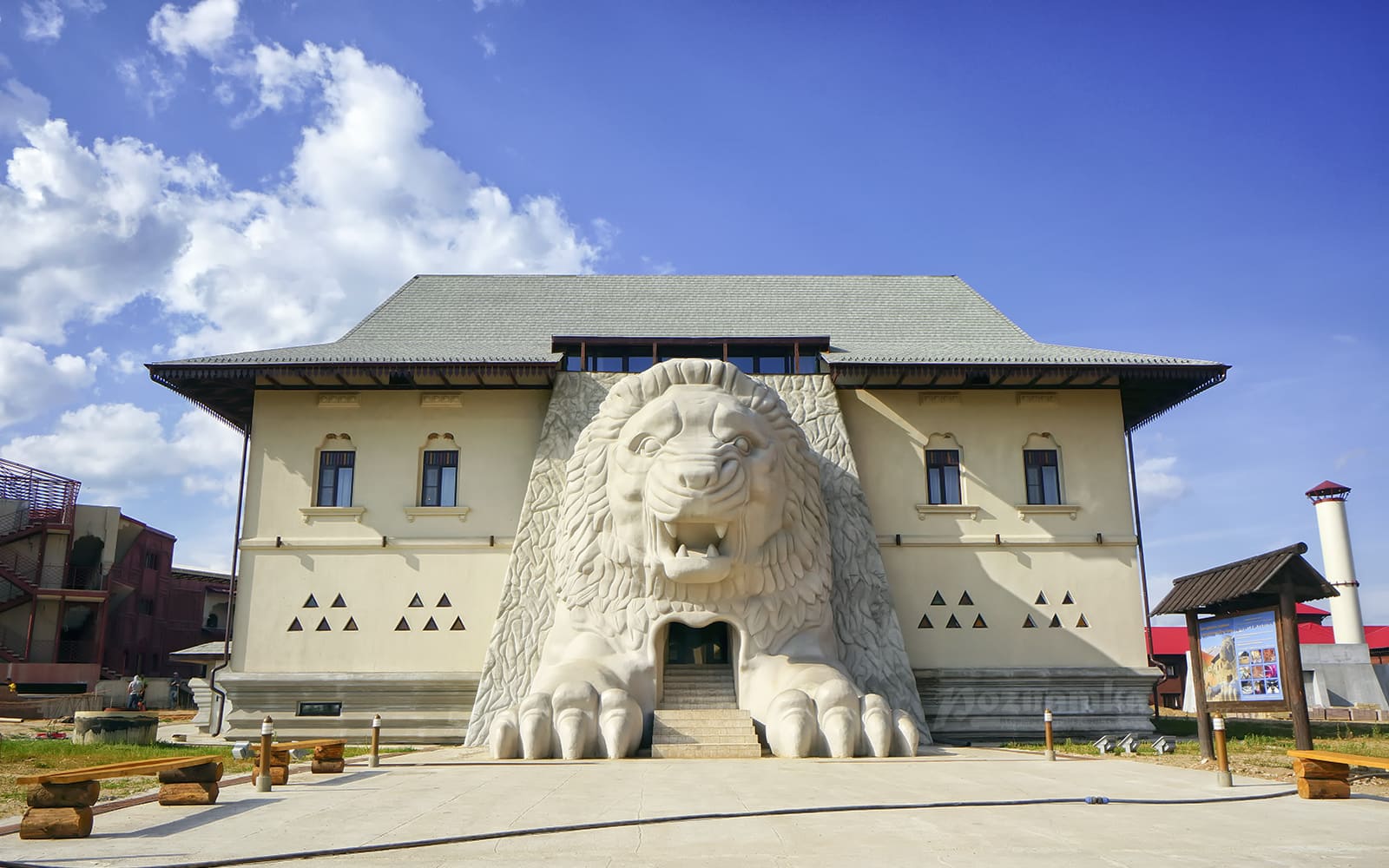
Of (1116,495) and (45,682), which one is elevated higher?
(1116,495)

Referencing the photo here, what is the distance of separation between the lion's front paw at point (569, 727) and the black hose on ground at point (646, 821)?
4652mm

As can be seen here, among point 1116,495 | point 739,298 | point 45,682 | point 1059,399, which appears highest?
point 739,298

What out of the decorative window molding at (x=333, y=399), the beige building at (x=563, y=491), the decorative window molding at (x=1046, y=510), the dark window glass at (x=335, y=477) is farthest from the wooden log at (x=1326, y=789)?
the decorative window molding at (x=333, y=399)

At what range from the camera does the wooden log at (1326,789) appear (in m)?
7.23

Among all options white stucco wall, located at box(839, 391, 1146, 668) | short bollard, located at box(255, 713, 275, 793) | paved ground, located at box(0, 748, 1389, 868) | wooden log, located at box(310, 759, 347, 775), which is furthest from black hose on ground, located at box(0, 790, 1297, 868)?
white stucco wall, located at box(839, 391, 1146, 668)

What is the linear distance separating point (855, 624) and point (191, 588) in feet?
104

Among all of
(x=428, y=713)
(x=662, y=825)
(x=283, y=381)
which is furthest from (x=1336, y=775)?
(x=283, y=381)

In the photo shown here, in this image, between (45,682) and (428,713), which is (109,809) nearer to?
(428,713)

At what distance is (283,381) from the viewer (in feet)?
52.8

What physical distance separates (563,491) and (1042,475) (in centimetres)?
802

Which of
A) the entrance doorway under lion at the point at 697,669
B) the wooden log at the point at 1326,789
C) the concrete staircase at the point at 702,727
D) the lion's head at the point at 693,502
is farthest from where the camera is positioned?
the entrance doorway under lion at the point at 697,669

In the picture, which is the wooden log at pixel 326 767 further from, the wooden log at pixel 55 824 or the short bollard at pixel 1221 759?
the short bollard at pixel 1221 759

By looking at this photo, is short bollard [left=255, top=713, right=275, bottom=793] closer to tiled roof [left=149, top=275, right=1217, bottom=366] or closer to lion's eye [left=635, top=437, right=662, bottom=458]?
lion's eye [left=635, top=437, right=662, bottom=458]

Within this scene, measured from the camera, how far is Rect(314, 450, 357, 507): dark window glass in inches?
634
